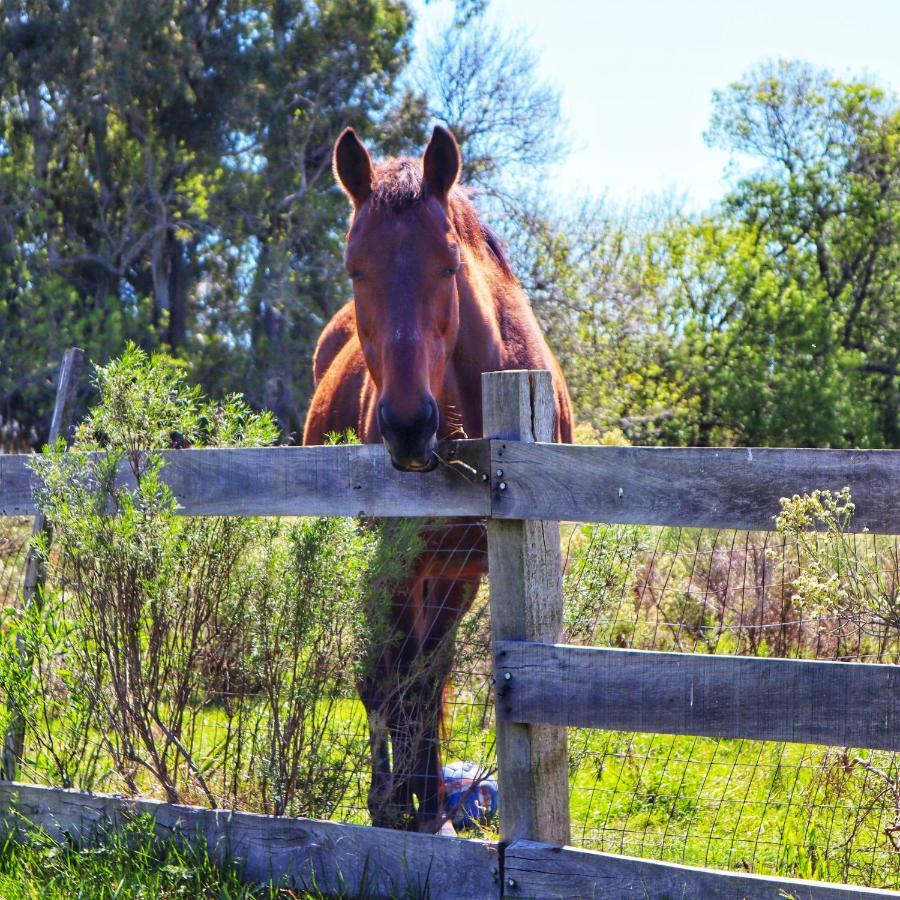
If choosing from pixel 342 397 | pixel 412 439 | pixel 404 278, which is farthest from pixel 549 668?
pixel 342 397

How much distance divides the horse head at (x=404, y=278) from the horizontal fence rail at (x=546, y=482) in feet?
0.45

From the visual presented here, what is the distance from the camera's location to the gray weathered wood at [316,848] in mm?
3029

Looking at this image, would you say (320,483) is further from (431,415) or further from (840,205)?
(840,205)

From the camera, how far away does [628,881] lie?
2750 millimetres

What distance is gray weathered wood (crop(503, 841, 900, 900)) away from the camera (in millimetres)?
2545

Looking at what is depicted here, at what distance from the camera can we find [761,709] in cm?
257

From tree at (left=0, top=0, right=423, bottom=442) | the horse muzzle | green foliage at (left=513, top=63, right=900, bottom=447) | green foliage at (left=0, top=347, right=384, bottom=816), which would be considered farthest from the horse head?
tree at (left=0, top=0, right=423, bottom=442)

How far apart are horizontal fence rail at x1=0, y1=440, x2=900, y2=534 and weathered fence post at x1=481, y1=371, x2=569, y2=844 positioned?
0.07 meters

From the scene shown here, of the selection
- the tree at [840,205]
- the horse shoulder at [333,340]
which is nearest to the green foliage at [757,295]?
the tree at [840,205]

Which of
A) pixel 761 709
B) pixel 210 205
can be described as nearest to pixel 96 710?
pixel 761 709

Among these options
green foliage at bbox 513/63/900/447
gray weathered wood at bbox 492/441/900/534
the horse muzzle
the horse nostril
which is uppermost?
green foliage at bbox 513/63/900/447

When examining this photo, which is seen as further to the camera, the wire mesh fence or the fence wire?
the wire mesh fence

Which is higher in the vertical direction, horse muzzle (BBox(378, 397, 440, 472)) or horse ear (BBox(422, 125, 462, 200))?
horse ear (BBox(422, 125, 462, 200))

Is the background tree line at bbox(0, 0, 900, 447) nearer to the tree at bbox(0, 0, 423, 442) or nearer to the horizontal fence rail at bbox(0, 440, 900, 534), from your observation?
the tree at bbox(0, 0, 423, 442)
